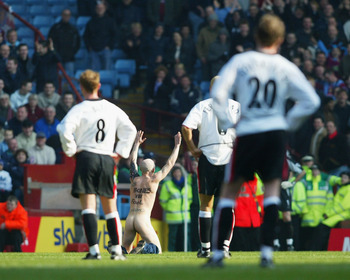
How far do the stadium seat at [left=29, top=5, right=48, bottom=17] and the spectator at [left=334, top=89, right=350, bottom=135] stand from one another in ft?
31.7

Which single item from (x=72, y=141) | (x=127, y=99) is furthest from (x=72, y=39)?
(x=72, y=141)

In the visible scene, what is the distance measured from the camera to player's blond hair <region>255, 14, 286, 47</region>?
793cm

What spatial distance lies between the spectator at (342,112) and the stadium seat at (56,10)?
9.27 metres

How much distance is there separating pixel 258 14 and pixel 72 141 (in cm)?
1467

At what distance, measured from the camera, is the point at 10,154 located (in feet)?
63.4

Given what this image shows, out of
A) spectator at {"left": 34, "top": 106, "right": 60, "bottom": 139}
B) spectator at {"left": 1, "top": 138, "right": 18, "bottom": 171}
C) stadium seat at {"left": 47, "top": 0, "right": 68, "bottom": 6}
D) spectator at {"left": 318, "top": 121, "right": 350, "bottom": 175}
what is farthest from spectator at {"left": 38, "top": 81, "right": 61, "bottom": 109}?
stadium seat at {"left": 47, "top": 0, "right": 68, "bottom": 6}

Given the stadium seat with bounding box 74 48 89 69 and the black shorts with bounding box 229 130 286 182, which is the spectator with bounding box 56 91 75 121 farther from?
the black shorts with bounding box 229 130 286 182

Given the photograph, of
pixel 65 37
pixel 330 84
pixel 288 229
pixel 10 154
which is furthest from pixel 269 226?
pixel 65 37

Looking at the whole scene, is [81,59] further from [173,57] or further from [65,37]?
[173,57]

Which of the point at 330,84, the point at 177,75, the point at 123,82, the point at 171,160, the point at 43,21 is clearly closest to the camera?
the point at 171,160

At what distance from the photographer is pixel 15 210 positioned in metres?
17.2

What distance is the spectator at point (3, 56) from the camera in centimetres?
2138

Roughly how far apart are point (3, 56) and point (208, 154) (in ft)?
36.5

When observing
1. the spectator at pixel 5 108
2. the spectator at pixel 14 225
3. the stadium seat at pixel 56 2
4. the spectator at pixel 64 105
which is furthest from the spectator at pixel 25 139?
the stadium seat at pixel 56 2
